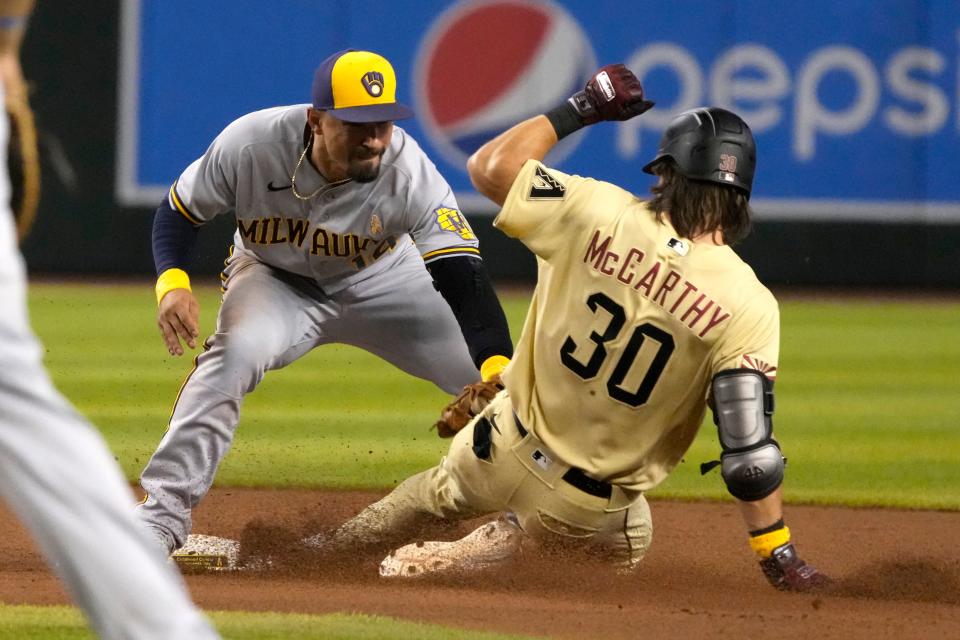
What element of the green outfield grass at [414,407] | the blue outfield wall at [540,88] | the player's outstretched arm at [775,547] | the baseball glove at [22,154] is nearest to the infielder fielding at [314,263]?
the player's outstretched arm at [775,547]

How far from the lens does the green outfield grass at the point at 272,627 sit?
11.7 feet

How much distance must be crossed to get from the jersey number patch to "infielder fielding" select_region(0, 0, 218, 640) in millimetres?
2170

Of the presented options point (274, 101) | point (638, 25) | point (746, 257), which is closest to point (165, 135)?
point (274, 101)

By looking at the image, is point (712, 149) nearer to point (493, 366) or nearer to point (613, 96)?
point (613, 96)

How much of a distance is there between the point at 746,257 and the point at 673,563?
1005 centimetres

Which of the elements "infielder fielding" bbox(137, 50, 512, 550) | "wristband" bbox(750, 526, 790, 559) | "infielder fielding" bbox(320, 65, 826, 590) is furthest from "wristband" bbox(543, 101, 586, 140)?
"wristband" bbox(750, 526, 790, 559)

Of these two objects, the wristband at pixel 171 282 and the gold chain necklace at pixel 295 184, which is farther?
the gold chain necklace at pixel 295 184

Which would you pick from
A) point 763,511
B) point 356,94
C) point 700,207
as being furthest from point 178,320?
point 763,511

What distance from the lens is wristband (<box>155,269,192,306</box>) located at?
16.0 feet

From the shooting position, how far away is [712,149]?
4.09 m

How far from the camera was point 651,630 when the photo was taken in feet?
12.4

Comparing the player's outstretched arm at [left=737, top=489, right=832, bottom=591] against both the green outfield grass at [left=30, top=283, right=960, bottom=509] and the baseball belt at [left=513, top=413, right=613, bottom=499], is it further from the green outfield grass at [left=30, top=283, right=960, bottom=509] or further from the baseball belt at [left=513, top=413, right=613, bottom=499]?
the green outfield grass at [left=30, top=283, right=960, bottom=509]

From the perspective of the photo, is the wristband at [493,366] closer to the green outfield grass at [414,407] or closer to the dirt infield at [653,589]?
the dirt infield at [653,589]

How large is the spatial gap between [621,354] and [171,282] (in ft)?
5.45
